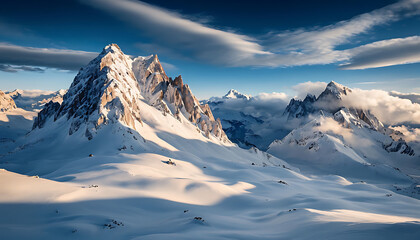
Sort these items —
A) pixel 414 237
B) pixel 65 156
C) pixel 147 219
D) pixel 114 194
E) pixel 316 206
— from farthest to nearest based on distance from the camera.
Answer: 1. pixel 65 156
2. pixel 316 206
3. pixel 114 194
4. pixel 147 219
5. pixel 414 237

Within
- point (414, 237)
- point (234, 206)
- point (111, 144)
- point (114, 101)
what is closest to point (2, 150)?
point (114, 101)

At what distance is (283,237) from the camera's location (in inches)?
501

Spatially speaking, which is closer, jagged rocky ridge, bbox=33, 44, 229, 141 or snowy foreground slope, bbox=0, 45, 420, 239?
snowy foreground slope, bbox=0, 45, 420, 239

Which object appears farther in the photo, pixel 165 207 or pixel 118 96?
pixel 118 96

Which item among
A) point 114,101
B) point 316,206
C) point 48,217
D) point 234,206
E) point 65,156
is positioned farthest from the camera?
point 114,101

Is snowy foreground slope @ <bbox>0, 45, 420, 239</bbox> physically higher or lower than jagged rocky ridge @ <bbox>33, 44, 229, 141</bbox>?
lower

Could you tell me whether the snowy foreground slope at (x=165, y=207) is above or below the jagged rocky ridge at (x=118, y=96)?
below

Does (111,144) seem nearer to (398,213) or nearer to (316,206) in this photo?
(316,206)

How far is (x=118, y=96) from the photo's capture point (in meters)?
88.8

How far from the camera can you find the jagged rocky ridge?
83.8m

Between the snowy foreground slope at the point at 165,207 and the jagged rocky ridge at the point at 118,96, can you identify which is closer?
the snowy foreground slope at the point at 165,207

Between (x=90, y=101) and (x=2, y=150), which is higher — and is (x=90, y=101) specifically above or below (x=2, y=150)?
above

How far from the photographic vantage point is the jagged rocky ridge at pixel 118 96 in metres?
83.8

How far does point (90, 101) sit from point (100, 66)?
24.4 metres
